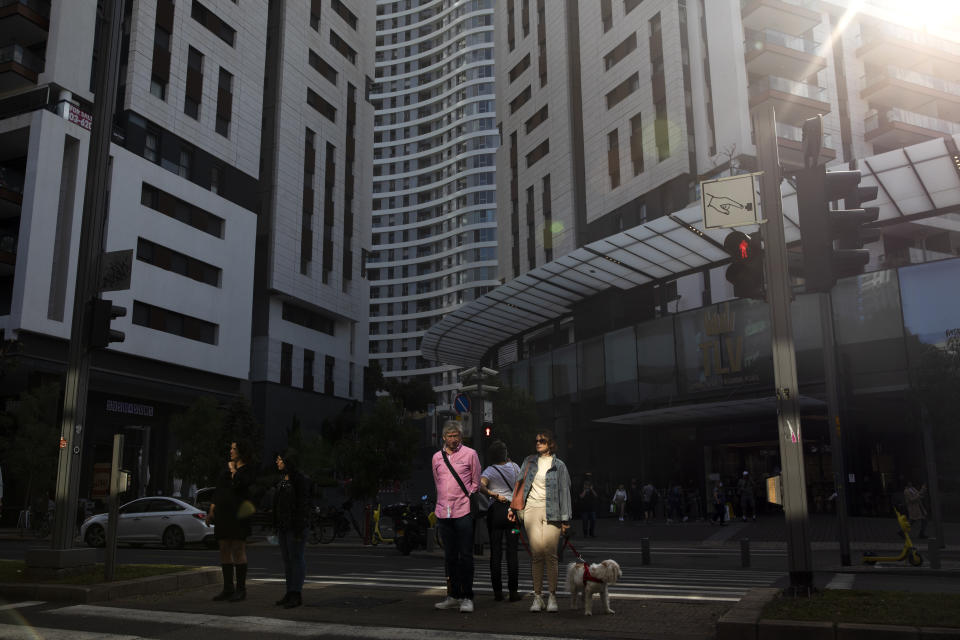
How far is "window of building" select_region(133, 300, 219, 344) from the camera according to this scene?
36062 mm

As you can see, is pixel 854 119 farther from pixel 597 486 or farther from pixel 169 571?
pixel 169 571

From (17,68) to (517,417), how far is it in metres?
25.1

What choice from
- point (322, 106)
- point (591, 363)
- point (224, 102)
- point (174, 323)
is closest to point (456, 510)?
point (591, 363)

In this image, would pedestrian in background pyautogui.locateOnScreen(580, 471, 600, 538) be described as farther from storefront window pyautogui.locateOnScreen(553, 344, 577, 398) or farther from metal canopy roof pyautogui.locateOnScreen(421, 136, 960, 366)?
storefront window pyautogui.locateOnScreen(553, 344, 577, 398)

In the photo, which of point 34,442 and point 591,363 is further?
point 591,363

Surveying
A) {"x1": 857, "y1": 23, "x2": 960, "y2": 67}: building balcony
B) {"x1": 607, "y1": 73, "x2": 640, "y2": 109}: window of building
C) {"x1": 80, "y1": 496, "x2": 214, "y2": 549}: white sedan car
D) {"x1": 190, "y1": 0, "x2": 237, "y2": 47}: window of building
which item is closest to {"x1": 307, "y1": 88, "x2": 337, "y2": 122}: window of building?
{"x1": 190, "y1": 0, "x2": 237, "y2": 47}: window of building

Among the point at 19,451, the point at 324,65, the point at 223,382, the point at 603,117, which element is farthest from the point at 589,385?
the point at 324,65

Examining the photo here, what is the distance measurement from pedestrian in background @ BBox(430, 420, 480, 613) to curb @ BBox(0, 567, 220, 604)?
126 inches

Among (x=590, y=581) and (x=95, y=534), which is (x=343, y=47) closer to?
(x=95, y=534)

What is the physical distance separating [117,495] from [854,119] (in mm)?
40119

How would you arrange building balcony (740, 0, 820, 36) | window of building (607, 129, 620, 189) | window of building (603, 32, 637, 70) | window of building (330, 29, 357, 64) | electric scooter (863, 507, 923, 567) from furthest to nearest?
1. window of building (330, 29, 357, 64)
2. window of building (607, 129, 620, 189)
3. window of building (603, 32, 637, 70)
4. building balcony (740, 0, 820, 36)
5. electric scooter (863, 507, 923, 567)

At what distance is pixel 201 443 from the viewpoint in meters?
33.1

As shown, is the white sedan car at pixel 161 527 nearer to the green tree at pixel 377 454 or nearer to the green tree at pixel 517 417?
the green tree at pixel 377 454

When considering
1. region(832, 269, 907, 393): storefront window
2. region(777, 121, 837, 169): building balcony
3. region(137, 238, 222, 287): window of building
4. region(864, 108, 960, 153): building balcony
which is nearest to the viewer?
region(832, 269, 907, 393): storefront window
